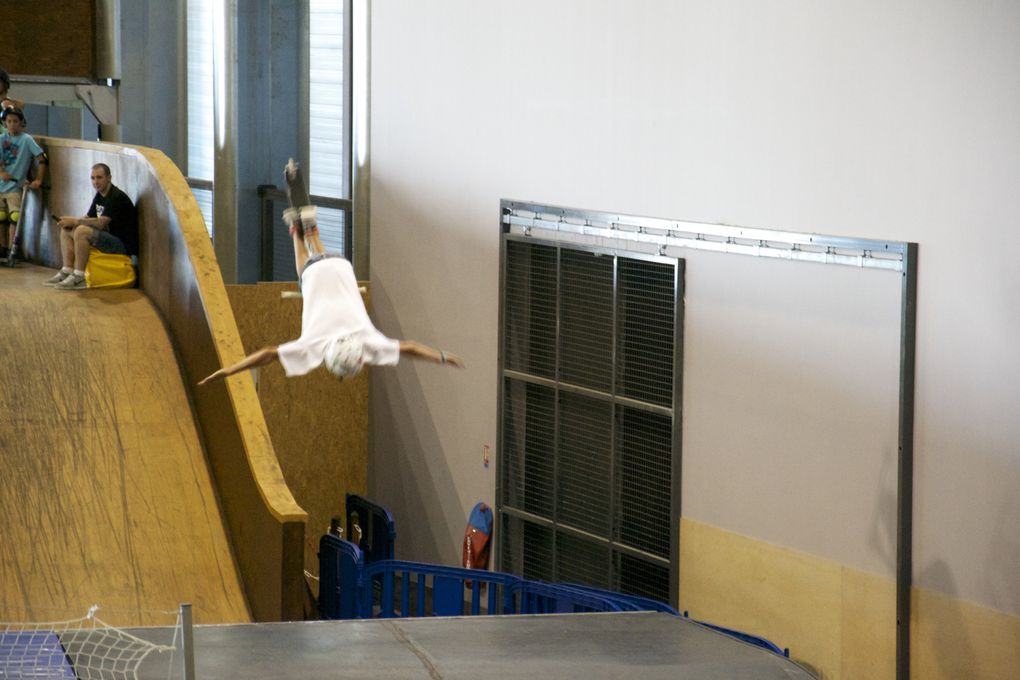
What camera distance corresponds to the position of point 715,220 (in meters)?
10.7

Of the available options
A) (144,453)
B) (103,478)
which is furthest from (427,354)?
(144,453)

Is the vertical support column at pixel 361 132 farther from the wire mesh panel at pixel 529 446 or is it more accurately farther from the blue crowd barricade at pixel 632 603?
the blue crowd barricade at pixel 632 603

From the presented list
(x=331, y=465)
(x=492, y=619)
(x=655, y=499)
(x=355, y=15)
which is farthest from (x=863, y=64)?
(x=331, y=465)

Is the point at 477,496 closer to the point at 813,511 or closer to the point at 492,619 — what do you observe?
the point at 813,511

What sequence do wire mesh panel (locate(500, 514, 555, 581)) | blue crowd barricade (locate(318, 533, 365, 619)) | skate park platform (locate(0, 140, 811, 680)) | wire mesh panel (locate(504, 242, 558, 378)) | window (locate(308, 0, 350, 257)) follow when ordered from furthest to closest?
window (locate(308, 0, 350, 257)) < wire mesh panel (locate(500, 514, 555, 581)) < wire mesh panel (locate(504, 242, 558, 378)) < blue crowd barricade (locate(318, 533, 365, 619)) < skate park platform (locate(0, 140, 811, 680))

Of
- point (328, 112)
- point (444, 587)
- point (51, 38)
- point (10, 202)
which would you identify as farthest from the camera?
point (328, 112)

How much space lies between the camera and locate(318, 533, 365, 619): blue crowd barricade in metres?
9.84

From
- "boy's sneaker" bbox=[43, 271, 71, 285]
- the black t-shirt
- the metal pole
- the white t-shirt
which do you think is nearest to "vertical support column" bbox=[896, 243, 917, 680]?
the white t-shirt

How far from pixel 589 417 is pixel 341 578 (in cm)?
285

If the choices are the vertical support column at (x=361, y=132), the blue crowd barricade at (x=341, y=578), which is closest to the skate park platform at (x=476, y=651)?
the blue crowd barricade at (x=341, y=578)

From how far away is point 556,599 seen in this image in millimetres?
9359

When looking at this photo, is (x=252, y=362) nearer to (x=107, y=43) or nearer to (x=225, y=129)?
(x=107, y=43)

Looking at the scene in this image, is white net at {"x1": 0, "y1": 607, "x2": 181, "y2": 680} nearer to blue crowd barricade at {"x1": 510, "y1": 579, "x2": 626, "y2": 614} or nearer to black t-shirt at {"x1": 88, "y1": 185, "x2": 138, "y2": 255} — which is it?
blue crowd barricade at {"x1": 510, "y1": 579, "x2": 626, "y2": 614}

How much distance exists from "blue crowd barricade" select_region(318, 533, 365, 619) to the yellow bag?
10.7 feet
